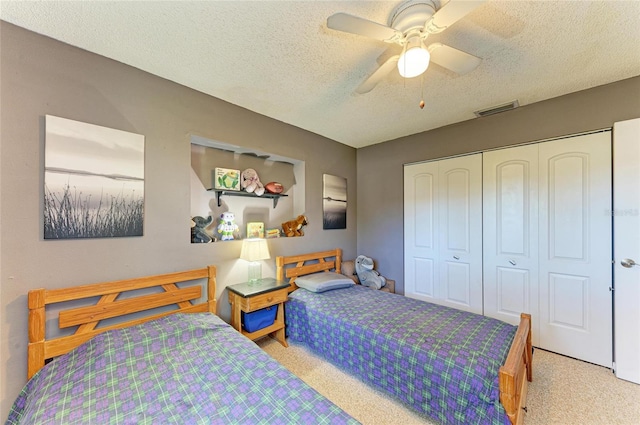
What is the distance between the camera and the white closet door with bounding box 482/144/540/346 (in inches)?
97.1

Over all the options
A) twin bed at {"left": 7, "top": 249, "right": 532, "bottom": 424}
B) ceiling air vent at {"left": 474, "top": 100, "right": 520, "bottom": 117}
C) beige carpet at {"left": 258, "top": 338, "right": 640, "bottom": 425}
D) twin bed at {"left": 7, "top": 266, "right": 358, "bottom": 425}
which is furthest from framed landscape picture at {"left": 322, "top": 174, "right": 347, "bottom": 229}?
twin bed at {"left": 7, "top": 266, "right": 358, "bottom": 425}

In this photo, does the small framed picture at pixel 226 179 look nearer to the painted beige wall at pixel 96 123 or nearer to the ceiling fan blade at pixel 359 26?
the painted beige wall at pixel 96 123

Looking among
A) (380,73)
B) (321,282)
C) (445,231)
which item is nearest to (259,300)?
(321,282)

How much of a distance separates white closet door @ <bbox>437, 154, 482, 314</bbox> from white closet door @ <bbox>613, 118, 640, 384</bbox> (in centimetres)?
100

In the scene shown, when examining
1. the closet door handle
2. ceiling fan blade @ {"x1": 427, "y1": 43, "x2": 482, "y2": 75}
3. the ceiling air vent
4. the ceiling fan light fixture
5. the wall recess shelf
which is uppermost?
the ceiling air vent

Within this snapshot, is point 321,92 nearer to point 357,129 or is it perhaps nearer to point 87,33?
point 357,129

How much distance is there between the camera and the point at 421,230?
325cm

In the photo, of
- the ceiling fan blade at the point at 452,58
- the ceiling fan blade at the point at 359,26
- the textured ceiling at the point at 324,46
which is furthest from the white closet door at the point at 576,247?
the ceiling fan blade at the point at 359,26

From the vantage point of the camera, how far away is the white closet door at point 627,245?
1945 millimetres

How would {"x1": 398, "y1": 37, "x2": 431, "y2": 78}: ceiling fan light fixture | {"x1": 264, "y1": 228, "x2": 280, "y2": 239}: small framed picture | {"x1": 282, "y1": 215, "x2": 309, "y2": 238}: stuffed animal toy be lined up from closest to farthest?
1. {"x1": 398, "y1": 37, "x2": 431, "y2": 78}: ceiling fan light fixture
2. {"x1": 264, "y1": 228, "x2": 280, "y2": 239}: small framed picture
3. {"x1": 282, "y1": 215, "x2": 309, "y2": 238}: stuffed animal toy

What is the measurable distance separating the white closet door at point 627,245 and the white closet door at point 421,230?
148cm

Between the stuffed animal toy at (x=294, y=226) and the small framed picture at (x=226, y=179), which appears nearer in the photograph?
the small framed picture at (x=226, y=179)

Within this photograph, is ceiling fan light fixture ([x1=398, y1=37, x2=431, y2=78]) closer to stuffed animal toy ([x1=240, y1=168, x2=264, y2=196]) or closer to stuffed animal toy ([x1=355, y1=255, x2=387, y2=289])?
stuffed animal toy ([x1=240, y1=168, x2=264, y2=196])

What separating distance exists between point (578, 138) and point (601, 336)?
1796mm
